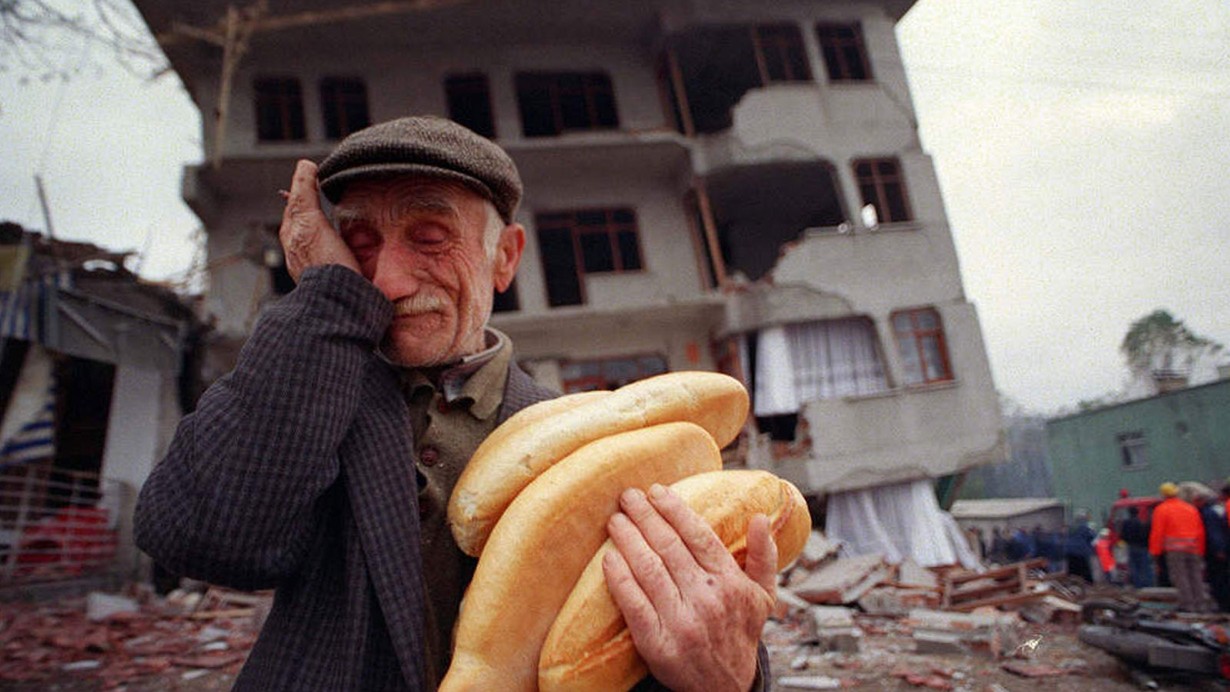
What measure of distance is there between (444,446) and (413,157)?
0.64 m

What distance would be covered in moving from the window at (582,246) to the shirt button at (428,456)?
11.7 metres

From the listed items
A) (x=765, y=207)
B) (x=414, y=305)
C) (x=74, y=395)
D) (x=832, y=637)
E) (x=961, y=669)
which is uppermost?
(x=765, y=207)

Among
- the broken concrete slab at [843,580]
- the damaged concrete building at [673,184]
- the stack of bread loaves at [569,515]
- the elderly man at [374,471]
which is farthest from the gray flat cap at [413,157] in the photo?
the damaged concrete building at [673,184]

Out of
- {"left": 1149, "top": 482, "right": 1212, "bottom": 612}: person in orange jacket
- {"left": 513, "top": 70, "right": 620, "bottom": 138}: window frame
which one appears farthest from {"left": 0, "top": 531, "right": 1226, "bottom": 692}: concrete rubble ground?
{"left": 513, "top": 70, "right": 620, "bottom": 138}: window frame

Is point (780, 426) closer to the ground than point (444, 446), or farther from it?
farther from it

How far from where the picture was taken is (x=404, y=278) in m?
1.35

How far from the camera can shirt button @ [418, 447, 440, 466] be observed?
1.36 metres

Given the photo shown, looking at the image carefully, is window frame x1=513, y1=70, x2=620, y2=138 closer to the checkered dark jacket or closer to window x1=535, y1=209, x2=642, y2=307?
window x1=535, y1=209, x2=642, y2=307

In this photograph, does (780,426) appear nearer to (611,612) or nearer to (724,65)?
(724,65)

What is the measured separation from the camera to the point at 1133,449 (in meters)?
22.3

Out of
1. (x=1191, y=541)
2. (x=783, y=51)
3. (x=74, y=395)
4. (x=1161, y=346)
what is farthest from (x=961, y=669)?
(x=1161, y=346)

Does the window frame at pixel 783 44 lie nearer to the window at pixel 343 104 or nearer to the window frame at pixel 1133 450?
the window at pixel 343 104

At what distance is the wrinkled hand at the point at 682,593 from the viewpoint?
1095 mm

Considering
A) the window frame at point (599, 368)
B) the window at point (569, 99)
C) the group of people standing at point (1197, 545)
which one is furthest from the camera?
the window at point (569, 99)
